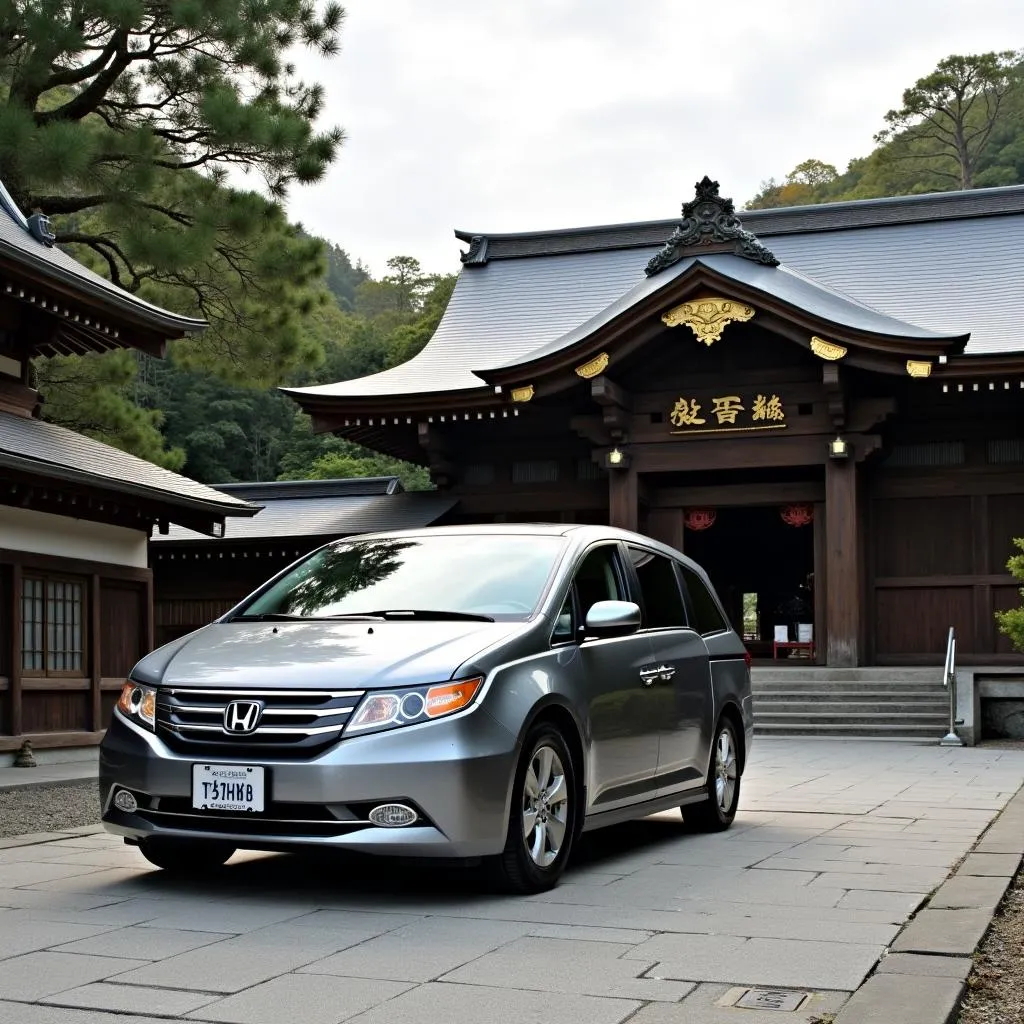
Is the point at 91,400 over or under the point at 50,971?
over

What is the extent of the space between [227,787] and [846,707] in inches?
550

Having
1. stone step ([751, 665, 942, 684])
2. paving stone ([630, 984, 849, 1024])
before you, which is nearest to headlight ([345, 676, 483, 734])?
paving stone ([630, 984, 849, 1024])

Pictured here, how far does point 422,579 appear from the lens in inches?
275

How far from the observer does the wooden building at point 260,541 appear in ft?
76.7

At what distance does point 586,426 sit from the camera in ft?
72.8

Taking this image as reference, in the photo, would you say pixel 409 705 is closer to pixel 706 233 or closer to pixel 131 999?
pixel 131 999

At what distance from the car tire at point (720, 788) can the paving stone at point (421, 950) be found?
3.07m

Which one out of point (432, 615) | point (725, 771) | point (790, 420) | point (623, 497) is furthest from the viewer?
point (623, 497)

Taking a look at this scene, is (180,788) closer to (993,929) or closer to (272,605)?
(272,605)

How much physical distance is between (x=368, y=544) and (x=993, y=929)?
12.0ft

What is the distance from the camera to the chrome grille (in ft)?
18.7

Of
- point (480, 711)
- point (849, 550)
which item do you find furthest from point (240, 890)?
point (849, 550)

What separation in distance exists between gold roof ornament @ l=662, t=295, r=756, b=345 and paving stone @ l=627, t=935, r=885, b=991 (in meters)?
16.4

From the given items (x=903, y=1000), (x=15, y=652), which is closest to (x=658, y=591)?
(x=903, y=1000)
